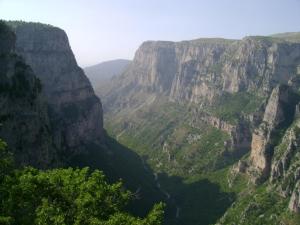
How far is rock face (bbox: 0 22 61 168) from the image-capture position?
16125cm

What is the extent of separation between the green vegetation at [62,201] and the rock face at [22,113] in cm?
9647

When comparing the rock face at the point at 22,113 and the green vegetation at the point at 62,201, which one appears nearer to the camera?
the green vegetation at the point at 62,201

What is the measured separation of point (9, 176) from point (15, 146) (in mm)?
103432

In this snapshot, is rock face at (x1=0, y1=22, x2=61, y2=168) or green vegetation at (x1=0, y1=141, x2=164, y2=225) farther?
rock face at (x1=0, y1=22, x2=61, y2=168)

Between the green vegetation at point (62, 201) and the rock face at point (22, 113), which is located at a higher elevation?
the green vegetation at point (62, 201)

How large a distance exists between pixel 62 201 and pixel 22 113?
371ft

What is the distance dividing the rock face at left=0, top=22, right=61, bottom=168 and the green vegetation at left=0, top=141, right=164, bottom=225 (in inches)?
3798

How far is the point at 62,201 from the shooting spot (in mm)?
60656

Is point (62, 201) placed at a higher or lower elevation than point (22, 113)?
higher

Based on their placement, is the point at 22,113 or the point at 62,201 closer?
the point at 62,201

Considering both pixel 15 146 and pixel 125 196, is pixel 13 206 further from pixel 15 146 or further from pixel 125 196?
pixel 15 146

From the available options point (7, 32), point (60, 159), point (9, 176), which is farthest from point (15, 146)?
point (9, 176)

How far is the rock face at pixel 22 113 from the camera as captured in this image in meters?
161

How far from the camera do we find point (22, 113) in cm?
16850
